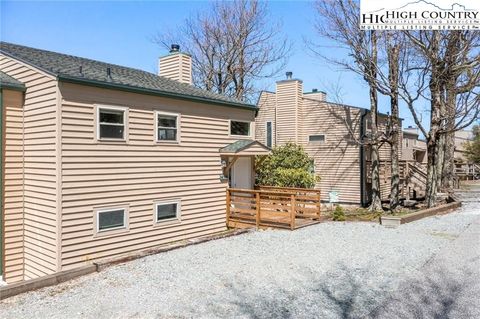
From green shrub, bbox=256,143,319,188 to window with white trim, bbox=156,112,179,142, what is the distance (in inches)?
198

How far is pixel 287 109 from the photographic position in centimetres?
2058

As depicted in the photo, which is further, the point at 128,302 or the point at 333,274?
the point at 333,274

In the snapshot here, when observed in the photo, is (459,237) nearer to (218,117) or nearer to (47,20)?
(218,117)

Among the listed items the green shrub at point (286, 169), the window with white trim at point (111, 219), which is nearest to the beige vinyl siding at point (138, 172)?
the window with white trim at point (111, 219)

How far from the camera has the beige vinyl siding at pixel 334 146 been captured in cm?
1919

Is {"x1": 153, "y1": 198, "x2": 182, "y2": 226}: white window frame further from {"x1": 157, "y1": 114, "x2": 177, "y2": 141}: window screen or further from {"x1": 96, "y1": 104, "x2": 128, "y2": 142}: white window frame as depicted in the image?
{"x1": 96, "y1": 104, "x2": 128, "y2": 142}: white window frame

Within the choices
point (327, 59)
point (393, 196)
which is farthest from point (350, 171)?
point (327, 59)

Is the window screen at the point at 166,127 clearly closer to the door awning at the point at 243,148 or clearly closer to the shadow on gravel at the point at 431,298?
the door awning at the point at 243,148

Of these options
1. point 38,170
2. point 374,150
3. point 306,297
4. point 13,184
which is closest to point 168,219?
point 38,170

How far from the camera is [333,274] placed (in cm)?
713

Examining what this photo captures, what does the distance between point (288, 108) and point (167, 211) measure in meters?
11.6

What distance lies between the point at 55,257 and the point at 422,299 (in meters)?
7.50

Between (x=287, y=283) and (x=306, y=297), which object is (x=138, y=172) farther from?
(x=306, y=297)

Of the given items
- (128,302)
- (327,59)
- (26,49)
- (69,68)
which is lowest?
(128,302)
